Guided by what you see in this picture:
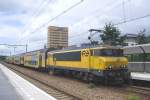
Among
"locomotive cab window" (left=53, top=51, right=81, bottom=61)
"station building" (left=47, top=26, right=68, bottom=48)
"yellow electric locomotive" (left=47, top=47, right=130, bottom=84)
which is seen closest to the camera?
"yellow electric locomotive" (left=47, top=47, right=130, bottom=84)

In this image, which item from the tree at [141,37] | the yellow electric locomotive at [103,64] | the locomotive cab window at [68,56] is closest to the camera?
the yellow electric locomotive at [103,64]

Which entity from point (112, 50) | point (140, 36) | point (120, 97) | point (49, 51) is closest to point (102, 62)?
point (112, 50)

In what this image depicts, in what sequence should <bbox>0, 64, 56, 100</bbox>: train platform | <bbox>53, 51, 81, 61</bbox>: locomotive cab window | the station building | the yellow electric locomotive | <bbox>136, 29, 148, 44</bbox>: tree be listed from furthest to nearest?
<bbox>136, 29, 148, 44</bbox>: tree
the station building
<bbox>53, 51, 81, 61</bbox>: locomotive cab window
the yellow electric locomotive
<bbox>0, 64, 56, 100</bbox>: train platform

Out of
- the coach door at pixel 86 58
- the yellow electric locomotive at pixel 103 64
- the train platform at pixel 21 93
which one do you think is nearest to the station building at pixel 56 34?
the yellow electric locomotive at pixel 103 64

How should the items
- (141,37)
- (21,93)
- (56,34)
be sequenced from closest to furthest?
(21,93)
(56,34)
(141,37)

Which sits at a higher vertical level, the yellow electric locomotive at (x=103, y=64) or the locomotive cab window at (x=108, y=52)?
the locomotive cab window at (x=108, y=52)

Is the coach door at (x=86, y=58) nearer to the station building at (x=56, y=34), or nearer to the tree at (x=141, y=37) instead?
the station building at (x=56, y=34)

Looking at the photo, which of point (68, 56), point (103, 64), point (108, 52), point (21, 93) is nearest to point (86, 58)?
point (108, 52)

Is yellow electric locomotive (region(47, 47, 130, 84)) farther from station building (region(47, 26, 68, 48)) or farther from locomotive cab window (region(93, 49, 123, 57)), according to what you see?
station building (region(47, 26, 68, 48))

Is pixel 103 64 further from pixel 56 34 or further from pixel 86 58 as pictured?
pixel 56 34

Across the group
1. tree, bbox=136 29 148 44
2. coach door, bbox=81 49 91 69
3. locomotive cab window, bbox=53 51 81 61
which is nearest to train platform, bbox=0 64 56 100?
coach door, bbox=81 49 91 69

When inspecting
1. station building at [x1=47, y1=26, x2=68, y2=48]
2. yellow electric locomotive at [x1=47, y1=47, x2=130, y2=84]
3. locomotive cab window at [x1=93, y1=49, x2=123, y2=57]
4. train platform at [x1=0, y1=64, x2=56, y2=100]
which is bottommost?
train platform at [x1=0, y1=64, x2=56, y2=100]

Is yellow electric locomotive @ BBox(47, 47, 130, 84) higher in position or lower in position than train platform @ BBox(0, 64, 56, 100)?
higher

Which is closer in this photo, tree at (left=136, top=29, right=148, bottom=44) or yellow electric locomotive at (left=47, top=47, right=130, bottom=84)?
yellow electric locomotive at (left=47, top=47, right=130, bottom=84)
